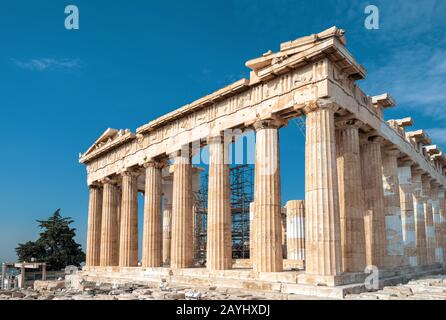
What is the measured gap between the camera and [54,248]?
164 ft

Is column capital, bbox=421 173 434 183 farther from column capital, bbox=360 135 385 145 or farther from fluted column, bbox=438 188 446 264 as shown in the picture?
column capital, bbox=360 135 385 145

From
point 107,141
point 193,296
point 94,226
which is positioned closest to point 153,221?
point 94,226

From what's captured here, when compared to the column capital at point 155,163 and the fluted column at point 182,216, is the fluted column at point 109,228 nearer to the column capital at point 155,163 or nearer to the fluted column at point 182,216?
the column capital at point 155,163

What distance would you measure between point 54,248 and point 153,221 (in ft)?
89.4

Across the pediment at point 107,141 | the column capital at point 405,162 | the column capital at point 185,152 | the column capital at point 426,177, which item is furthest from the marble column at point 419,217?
the pediment at point 107,141

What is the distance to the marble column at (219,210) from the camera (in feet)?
72.4

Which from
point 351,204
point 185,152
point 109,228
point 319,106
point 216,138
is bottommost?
point 109,228

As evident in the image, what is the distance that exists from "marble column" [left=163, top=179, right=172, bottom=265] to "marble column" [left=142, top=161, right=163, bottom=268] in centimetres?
909

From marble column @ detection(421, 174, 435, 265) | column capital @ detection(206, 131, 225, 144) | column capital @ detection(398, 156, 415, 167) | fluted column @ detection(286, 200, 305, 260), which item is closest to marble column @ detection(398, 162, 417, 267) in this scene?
column capital @ detection(398, 156, 415, 167)

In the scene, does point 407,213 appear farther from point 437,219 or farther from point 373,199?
point 437,219

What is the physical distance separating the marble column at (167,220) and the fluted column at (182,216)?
1218 centimetres

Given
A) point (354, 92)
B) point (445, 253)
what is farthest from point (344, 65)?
point (445, 253)

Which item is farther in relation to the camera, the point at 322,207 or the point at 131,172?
the point at 131,172

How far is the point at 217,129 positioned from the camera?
76.5ft
